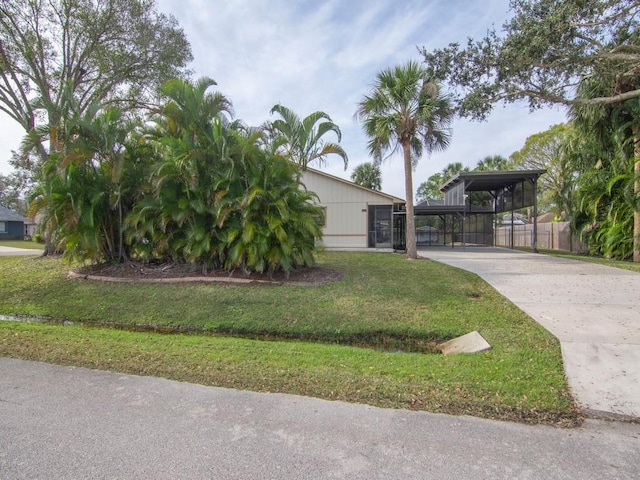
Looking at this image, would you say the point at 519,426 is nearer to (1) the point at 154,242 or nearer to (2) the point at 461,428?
(2) the point at 461,428

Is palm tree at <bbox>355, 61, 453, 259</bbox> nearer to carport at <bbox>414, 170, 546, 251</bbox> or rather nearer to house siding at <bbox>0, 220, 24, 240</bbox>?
carport at <bbox>414, 170, 546, 251</bbox>

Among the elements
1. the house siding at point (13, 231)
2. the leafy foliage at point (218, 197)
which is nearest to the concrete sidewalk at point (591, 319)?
the leafy foliage at point (218, 197)

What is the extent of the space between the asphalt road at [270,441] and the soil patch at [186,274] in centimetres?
553

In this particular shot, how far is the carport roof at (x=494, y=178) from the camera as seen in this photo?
61.2 ft

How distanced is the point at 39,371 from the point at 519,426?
466cm

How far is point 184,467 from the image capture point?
2.33 metres

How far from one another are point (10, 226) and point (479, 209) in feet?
147

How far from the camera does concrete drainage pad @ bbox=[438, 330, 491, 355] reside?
4.87m

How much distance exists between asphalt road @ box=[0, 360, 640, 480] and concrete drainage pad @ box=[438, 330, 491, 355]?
6.17 feet

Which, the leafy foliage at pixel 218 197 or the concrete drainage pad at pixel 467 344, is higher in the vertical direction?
the leafy foliage at pixel 218 197

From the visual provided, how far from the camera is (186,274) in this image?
931 centimetres

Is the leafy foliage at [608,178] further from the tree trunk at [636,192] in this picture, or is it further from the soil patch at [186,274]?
the soil patch at [186,274]

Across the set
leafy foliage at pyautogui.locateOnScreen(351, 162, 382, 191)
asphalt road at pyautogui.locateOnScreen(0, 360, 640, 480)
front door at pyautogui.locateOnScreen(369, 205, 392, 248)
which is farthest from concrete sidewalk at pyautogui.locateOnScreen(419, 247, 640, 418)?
leafy foliage at pyautogui.locateOnScreen(351, 162, 382, 191)

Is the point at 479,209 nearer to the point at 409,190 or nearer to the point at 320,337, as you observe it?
the point at 409,190
